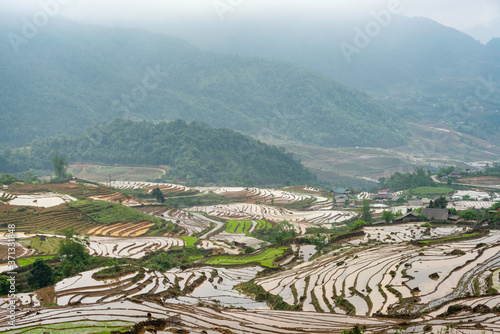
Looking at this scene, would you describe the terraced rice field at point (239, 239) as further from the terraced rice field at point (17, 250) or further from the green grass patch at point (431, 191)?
the green grass patch at point (431, 191)

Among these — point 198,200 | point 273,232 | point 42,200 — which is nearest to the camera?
point 42,200

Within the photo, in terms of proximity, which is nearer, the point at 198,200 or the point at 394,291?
the point at 394,291

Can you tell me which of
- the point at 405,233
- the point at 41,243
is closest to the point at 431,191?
the point at 405,233

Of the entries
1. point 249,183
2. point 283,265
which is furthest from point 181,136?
point 283,265

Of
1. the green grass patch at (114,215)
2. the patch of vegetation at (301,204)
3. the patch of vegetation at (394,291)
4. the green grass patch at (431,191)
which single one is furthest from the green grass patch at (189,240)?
the green grass patch at (431,191)

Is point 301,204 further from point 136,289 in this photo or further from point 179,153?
point 136,289
